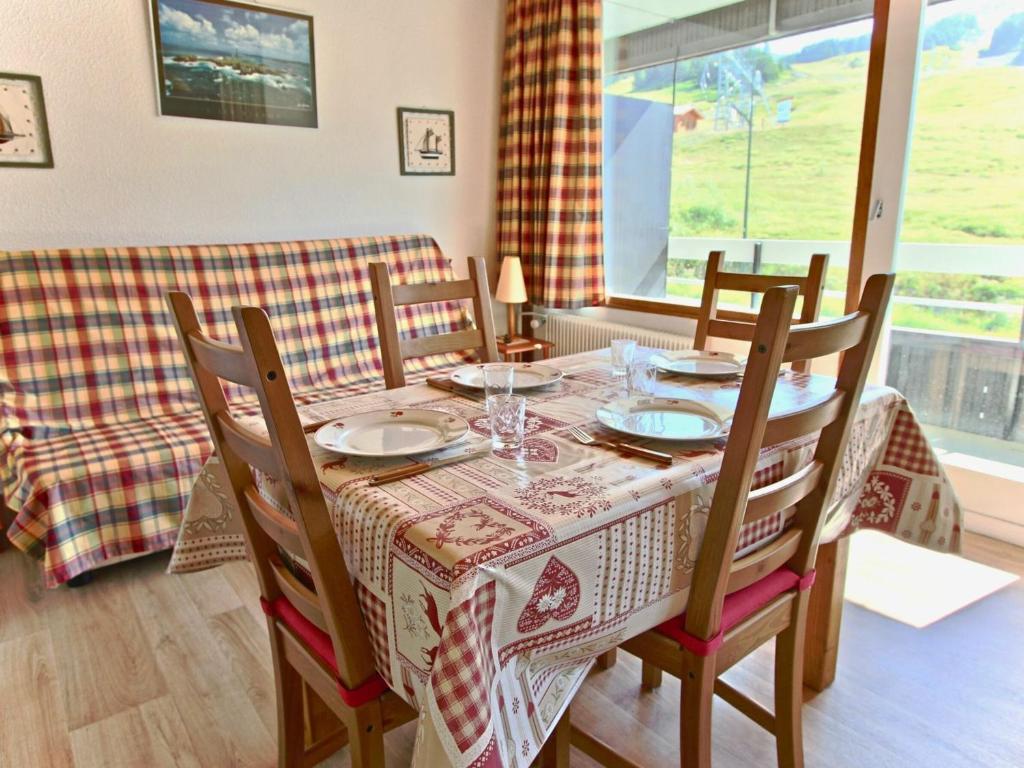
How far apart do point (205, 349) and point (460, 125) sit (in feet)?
9.99

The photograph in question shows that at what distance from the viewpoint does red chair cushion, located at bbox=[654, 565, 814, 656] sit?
1132 mm

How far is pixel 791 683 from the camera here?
1.33m

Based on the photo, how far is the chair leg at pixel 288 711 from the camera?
128 cm

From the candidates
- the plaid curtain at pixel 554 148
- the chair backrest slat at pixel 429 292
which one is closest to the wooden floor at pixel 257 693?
the chair backrest slat at pixel 429 292

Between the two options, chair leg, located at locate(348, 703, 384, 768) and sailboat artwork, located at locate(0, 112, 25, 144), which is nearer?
chair leg, located at locate(348, 703, 384, 768)

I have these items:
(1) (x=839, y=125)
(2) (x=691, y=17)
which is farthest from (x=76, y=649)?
(2) (x=691, y=17)

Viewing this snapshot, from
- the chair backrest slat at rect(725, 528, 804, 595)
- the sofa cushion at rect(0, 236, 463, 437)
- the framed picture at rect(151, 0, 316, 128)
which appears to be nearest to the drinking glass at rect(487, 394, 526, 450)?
the chair backrest slat at rect(725, 528, 804, 595)

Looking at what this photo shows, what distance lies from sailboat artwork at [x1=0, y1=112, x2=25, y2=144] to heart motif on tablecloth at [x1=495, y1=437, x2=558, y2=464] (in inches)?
99.7

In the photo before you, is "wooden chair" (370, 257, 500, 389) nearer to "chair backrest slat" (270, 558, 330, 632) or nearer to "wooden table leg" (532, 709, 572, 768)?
"chair backrest slat" (270, 558, 330, 632)

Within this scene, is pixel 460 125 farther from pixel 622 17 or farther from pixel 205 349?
pixel 205 349

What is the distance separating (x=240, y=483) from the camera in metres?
1.15

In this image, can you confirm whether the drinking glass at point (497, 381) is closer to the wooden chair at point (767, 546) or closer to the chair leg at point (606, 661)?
the wooden chair at point (767, 546)

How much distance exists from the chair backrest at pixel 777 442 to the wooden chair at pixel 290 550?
0.53 metres

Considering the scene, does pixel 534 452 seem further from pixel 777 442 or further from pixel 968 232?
pixel 968 232
